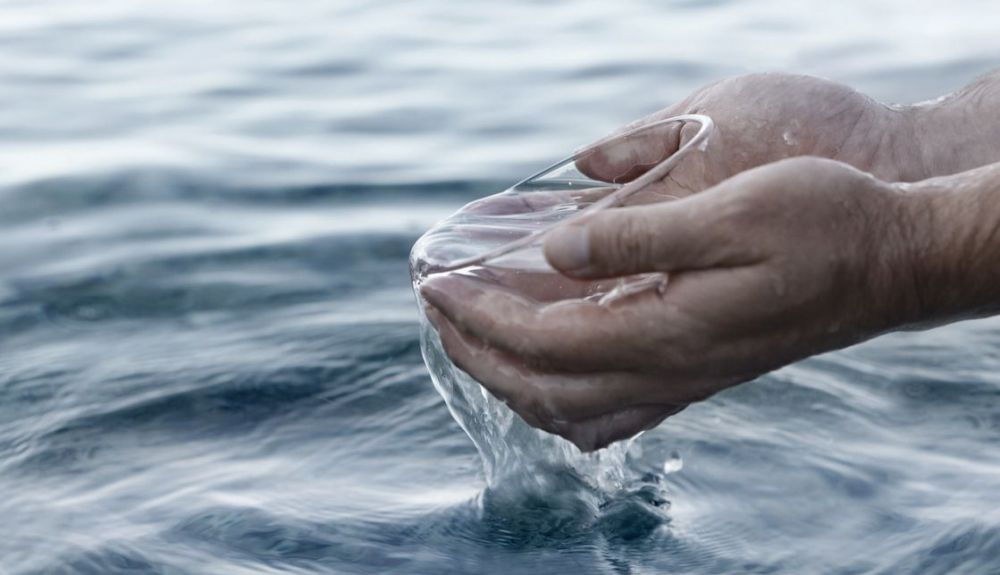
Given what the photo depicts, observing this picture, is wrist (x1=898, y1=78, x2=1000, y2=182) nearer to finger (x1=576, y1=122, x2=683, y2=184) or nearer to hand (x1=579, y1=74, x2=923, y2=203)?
hand (x1=579, y1=74, x2=923, y2=203)

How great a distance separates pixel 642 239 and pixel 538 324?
0.25 meters

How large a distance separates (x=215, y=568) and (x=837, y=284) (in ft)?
4.93

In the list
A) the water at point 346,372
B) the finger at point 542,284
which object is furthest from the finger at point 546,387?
the water at point 346,372

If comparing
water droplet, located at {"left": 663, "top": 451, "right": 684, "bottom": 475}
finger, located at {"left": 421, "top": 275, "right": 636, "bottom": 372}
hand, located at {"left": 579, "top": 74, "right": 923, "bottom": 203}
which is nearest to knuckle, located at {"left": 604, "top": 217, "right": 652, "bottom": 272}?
finger, located at {"left": 421, "top": 275, "right": 636, "bottom": 372}

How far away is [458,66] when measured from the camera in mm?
7113

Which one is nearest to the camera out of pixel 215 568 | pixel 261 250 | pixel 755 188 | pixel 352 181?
pixel 755 188

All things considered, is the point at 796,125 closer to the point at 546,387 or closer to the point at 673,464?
the point at 673,464

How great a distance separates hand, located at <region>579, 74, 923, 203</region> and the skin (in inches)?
23.0

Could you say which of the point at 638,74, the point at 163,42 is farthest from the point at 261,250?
the point at 163,42

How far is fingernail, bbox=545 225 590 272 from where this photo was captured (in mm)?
2107

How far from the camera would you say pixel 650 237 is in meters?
2.10

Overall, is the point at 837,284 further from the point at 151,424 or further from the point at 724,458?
the point at 151,424

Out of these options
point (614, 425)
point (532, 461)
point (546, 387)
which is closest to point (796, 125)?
point (532, 461)

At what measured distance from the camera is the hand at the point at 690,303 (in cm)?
212
